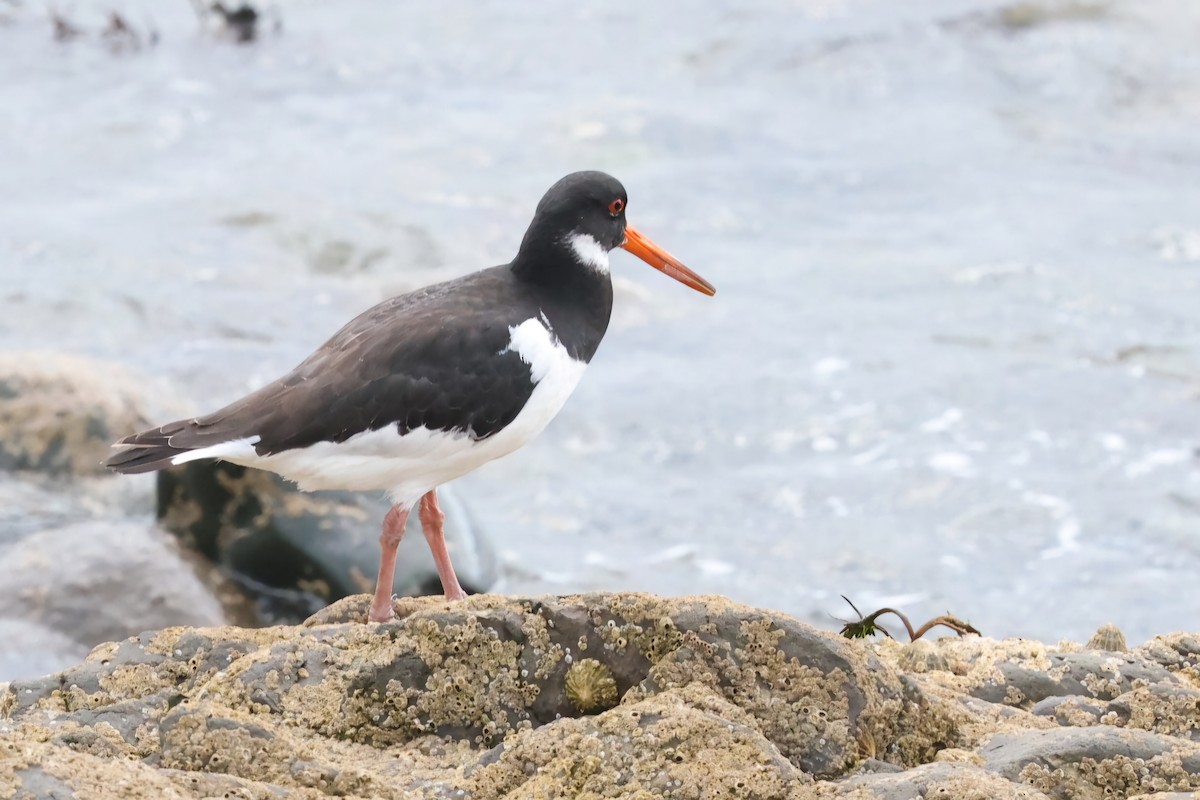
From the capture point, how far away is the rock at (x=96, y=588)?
774cm

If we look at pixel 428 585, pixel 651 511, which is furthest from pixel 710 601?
pixel 651 511

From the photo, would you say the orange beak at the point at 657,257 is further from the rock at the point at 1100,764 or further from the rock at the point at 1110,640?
the rock at the point at 1100,764

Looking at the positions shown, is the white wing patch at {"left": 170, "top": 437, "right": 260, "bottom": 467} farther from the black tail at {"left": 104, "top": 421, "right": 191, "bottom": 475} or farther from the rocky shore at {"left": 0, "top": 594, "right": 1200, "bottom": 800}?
the rocky shore at {"left": 0, "top": 594, "right": 1200, "bottom": 800}

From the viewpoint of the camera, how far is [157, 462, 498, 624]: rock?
809 cm

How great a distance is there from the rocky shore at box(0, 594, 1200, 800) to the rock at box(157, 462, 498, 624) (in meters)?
4.11

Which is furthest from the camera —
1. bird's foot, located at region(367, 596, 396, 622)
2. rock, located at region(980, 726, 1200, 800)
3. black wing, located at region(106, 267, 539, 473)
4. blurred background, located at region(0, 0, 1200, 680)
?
blurred background, located at region(0, 0, 1200, 680)

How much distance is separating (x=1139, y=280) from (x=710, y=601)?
1037 cm

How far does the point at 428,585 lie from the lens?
7.96 meters

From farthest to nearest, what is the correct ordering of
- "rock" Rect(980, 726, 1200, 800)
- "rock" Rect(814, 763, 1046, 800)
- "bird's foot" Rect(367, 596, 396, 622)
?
"bird's foot" Rect(367, 596, 396, 622), "rock" Rect(980, 726, 1200, 800), "rock" Rect(814, 763, 1046, 800)

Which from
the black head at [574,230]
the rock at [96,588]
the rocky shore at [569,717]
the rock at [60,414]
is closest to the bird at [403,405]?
the black head at [574,230]

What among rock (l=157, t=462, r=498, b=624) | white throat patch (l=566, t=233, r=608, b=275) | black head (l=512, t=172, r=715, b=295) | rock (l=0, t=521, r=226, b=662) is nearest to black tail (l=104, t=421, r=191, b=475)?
black head (l=512, t=172, r=715, b=295)

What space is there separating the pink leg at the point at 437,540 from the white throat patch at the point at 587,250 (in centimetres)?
101

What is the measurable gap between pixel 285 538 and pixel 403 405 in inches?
134

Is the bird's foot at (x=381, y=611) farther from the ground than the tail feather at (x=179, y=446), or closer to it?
closer to it
